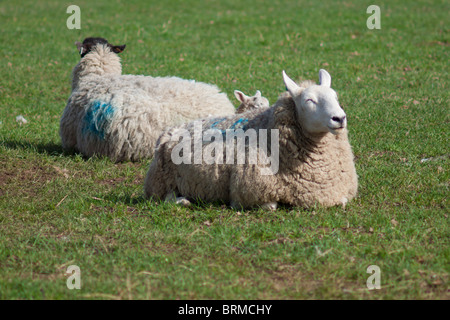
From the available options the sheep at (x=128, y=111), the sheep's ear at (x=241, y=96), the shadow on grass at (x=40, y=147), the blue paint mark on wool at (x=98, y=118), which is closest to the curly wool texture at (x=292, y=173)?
the sheep's ear at (x=241, y=96)

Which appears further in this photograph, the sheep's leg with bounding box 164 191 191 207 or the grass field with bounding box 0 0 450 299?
the sheep's leg with bounding box 164 191 191 207

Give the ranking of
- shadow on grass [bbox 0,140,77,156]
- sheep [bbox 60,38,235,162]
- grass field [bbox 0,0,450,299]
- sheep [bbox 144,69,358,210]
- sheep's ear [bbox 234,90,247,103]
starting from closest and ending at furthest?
grass field [bbox 0,0,450,299] < sheep [bbox 144,69,358,210] < sheep's ear [bbox 234,90,247,103] < sheep [bbox 60,38,235,162] < shadow on grass [bbox 0,140,77,156]

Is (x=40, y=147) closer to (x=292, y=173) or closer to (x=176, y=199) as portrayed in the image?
(x=176, y=199)

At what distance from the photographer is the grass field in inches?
169

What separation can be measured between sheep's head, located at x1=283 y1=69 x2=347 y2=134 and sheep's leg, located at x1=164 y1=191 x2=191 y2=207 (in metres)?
1.33

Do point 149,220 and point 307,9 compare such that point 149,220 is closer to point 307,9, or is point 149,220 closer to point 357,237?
point 357,237

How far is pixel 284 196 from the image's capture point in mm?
5508

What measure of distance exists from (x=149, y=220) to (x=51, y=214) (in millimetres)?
1023

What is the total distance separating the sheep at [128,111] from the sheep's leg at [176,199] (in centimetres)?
173

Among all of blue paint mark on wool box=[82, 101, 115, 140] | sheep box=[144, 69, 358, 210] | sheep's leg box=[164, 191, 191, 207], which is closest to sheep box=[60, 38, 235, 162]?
blue paint mark on wool box=[82, 101, 115, 140]

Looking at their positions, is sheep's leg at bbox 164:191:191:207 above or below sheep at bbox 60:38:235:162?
below

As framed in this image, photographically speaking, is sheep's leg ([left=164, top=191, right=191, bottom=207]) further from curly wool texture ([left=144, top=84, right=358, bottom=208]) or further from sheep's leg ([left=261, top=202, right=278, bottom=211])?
sheep's leg ([left=261, top=202, right=278, bottom=211])
